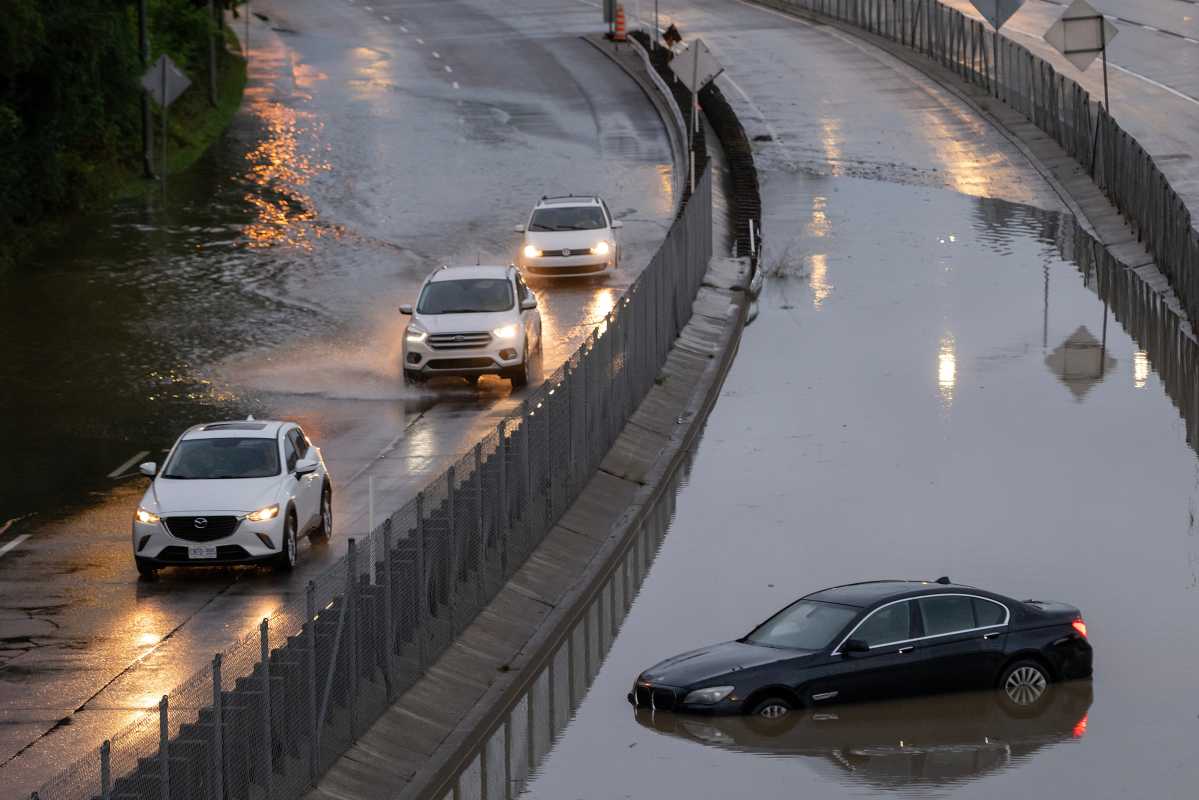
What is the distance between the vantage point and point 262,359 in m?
37.1

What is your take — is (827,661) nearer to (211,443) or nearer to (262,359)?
(211,443)

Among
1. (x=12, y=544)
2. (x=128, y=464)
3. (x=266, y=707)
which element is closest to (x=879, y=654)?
(x=266, y=707)

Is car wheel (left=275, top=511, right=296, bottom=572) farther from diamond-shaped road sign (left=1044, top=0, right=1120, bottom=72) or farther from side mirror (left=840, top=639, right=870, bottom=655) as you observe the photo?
diamond-shaped road sign (left=1044, top=0, right=1120, bottom=72)

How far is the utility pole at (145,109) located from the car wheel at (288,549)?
26.5 metres

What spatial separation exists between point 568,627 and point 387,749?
5168 millimetres

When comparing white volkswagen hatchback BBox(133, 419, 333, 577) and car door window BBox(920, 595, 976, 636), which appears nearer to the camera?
car door window BBox(920, 595, 976, 636)

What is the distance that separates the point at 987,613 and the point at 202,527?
8.37 m

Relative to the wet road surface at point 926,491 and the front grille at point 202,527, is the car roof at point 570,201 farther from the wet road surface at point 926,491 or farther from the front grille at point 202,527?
the front grille at point 202,527

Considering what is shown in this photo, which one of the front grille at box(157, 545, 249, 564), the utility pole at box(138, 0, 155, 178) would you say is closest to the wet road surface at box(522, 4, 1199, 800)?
the front grille at box(157, 545, 249, 564)

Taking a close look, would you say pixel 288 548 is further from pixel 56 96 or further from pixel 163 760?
pixel 56 96

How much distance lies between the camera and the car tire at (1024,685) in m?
20.8

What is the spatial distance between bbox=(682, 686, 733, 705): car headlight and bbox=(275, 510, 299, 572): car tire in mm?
5744

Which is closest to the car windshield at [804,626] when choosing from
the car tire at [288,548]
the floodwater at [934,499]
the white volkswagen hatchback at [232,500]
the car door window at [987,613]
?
the floodwater at [934,499]

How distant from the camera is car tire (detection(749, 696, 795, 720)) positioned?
20.0 metres
